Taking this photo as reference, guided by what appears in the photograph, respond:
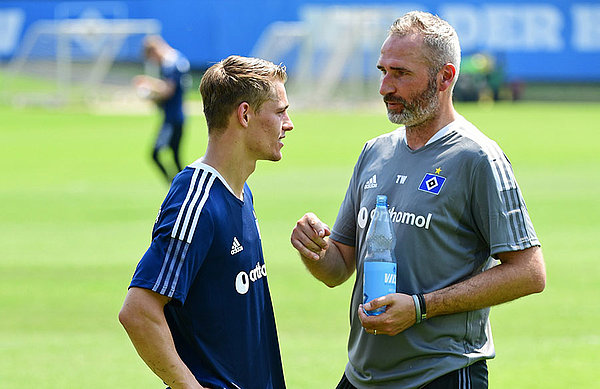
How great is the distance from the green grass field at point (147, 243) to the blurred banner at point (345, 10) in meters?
25.4

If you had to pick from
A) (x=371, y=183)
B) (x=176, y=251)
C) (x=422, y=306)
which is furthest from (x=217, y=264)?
(x=371, y=183)

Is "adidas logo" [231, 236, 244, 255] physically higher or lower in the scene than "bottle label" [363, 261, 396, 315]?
higher

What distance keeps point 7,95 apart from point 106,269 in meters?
36.1

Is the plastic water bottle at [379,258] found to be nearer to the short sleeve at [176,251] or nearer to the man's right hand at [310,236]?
the man's right hand at [310,236]

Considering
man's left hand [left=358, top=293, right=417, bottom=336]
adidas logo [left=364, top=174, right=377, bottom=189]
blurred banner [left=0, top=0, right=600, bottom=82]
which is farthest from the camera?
blurred banner [left=0, top=0, right=600, bottom=82]

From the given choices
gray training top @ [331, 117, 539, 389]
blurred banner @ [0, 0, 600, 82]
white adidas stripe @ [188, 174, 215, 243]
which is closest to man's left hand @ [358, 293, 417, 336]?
gray training top @ [331, 117, 539, 389]

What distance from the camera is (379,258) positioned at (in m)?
4.60

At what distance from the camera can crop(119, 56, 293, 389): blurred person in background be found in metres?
3.92

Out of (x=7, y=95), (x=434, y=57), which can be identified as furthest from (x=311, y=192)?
(x=7, y=95)

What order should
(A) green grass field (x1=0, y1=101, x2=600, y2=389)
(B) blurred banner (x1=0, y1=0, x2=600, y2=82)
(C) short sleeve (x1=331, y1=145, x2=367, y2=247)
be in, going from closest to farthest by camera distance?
(C) short sleeve (x1=331, y1=145, x2=367, y2=247)
(A) green grass field (x1=0, y1=101, x2=600, y2=389)
(B) blurred banner (x1=0, y1=0, x2=600, y2=82)

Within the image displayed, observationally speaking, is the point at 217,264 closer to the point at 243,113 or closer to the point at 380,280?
the point at 243,113

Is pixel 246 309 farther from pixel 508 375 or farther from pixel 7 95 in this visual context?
pixel 7 95

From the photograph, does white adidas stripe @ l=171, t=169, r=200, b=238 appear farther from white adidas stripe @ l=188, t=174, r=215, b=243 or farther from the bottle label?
the bottle label

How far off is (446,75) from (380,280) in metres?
1.10
